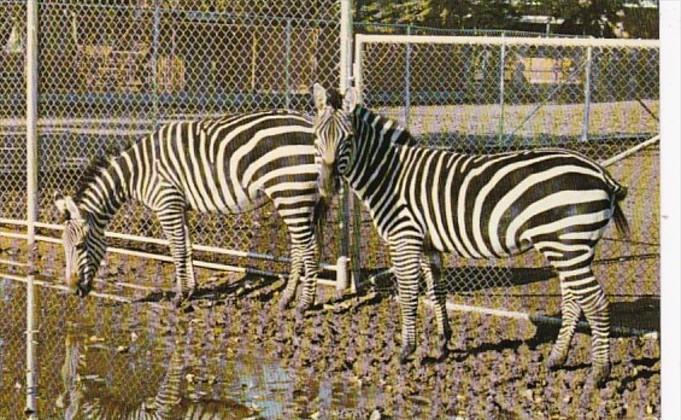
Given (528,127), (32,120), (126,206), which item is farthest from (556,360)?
(528,127)

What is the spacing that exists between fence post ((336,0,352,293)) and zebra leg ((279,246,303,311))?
1.43ft

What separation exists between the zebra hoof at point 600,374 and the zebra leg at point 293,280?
291 cm

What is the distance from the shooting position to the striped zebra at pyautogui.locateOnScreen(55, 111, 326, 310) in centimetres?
965

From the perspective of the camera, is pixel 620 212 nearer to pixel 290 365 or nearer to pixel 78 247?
pixel 290 365

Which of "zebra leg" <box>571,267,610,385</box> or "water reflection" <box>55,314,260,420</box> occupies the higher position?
"zebra leg" <box>571,267,610,385</box>

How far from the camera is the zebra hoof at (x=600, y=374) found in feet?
25.2

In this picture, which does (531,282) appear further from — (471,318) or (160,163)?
(160,163)

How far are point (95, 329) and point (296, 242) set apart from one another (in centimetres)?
171

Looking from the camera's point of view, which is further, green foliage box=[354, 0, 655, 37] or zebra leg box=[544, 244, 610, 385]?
green foliage box=[354, 0, 655, 37]

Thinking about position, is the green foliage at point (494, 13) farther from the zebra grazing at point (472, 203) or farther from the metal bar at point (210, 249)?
the zebra grazing at point (472, 203)

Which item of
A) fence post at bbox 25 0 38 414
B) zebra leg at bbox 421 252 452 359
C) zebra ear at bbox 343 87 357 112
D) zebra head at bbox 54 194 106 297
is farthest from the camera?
fence post at bbox 25 0 38 414

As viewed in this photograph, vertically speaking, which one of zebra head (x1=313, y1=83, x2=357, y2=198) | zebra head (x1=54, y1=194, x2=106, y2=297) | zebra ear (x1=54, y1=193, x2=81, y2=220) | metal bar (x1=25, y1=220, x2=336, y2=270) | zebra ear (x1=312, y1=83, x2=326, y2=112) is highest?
zebra ear (x1=312, y1=83, x2=326, y2=112)

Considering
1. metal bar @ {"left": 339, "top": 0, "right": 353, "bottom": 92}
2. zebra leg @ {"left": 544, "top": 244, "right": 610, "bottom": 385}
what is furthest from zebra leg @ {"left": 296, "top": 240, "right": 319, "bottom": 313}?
zebra leg @ {"left": 544, "top": 244, "right": 610, "bottom": 385}

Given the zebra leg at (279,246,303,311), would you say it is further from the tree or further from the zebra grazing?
the tree
